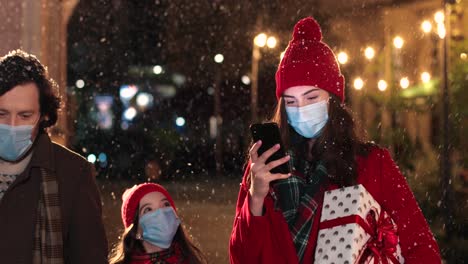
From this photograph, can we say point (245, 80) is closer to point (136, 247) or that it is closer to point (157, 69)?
point (157, 69)

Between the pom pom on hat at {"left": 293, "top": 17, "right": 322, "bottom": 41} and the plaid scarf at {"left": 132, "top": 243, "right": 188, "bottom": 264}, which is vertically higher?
the pom pom on hat at {"left": 293, "top": 17, "right": 322, "bottom": 41}

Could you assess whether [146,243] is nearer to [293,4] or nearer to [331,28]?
[331,28]

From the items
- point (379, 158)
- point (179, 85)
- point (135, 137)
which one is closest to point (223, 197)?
point (135, 137)

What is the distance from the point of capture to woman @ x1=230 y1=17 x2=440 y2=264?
3353 millimetres

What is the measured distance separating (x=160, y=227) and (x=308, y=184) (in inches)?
73.1

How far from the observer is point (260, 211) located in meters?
3.39

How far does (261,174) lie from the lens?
3.26 meters

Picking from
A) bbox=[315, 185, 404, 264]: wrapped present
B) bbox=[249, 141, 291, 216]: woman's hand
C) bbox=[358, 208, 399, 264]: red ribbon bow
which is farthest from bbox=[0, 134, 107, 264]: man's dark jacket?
bbox=[358, 208, 399, 264]: red ribbon bow

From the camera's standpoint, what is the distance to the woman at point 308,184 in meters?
3.35

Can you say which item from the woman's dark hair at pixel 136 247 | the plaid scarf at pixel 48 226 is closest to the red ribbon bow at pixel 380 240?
the plaid scarf at pixel 48 226

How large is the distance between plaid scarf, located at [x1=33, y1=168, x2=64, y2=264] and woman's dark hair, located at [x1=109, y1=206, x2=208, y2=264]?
137 centimetres

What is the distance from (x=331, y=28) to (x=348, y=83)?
7.26 m

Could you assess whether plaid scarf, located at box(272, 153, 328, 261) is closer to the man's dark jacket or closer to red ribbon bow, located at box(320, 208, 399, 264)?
red ribbon bow, located at box(320, 208, 399, 264)

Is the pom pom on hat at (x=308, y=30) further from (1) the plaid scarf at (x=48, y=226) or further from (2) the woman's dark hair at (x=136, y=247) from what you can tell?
(2) the woman's dark hair at (x=136, y=247)
